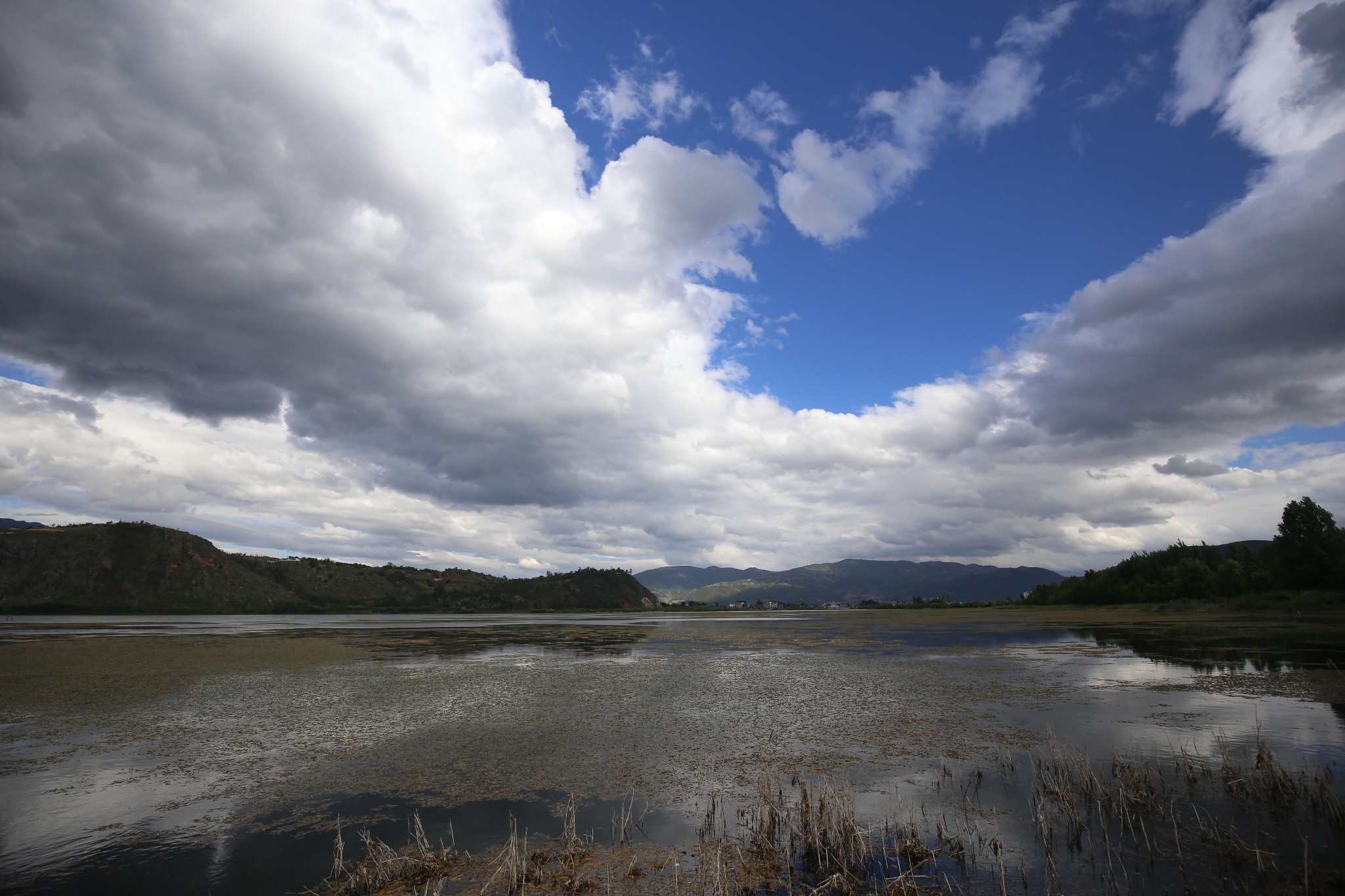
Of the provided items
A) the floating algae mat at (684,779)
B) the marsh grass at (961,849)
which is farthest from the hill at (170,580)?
the marsh grass at (961,849)

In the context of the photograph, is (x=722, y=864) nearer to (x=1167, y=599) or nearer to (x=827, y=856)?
(x=827, y=856)

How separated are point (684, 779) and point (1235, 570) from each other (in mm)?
101826

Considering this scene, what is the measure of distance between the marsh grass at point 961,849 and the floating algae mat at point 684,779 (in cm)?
6

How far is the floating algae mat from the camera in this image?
349 inches

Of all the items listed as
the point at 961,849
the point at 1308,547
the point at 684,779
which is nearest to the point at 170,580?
the point at 684,779

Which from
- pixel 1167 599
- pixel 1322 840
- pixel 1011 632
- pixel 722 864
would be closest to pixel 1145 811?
pixel 1322 840

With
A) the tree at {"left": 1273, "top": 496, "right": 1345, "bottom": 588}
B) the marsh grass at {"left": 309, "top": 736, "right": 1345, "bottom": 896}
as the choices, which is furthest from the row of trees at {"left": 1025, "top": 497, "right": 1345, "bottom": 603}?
the marsh grass at {"left": 309, "top": 736, "right": 1345, "bottom": 896}

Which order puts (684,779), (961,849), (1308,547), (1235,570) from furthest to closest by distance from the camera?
(1235,570)
(1308,547)
(684,779)
(961,849)

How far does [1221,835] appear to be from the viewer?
31.0 ft

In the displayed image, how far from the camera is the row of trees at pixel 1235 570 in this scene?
214 ft

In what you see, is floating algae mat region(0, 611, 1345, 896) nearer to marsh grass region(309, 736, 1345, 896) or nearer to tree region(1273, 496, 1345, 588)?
marsh grass region(309, 736, 1345, 896)

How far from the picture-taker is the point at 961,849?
9.21 m

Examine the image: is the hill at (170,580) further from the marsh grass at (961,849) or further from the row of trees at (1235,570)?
the marsh grass at (961,849)

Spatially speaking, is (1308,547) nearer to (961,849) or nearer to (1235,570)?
(1235,570)
